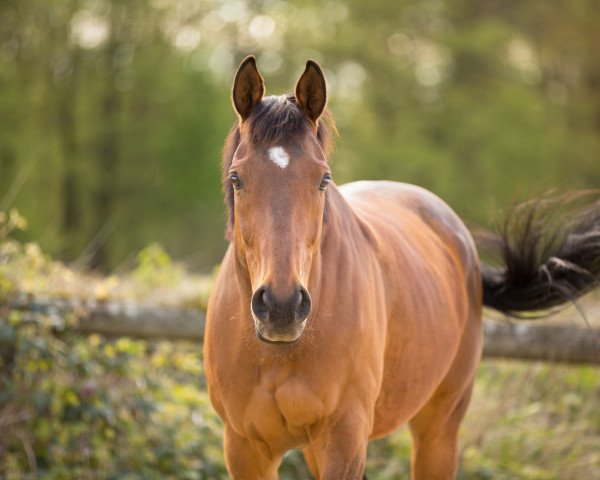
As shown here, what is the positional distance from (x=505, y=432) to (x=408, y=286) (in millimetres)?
3308

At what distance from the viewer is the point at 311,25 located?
2427 cm

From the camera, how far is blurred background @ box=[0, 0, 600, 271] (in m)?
19.8

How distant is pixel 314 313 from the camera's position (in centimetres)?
350

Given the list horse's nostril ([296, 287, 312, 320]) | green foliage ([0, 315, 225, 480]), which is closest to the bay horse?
horse's nostril ([296, 287, 312, 320])

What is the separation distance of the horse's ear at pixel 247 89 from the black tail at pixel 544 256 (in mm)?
2483

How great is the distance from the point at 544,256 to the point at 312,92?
2.62 metres

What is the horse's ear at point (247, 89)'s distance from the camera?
334 cm

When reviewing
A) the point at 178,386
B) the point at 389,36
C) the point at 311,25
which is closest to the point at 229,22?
the point at 311,25

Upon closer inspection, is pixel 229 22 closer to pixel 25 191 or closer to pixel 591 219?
pixel 25 191

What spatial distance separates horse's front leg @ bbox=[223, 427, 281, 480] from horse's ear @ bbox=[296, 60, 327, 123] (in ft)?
4.64

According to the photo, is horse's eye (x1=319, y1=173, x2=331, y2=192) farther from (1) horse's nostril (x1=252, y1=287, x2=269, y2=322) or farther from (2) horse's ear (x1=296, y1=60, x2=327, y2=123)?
(1) horse's nostril (x1=252, y1=287, x2=269, y2=322)

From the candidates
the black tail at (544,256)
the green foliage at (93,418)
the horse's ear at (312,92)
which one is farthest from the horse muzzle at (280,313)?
the green foliage at (93,418)

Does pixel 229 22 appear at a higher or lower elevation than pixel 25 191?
higher

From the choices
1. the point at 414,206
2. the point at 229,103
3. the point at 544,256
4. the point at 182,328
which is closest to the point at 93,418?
the point at 182,328
